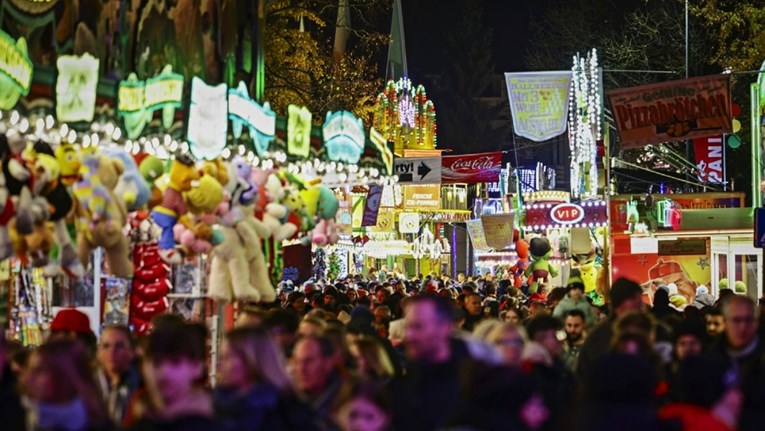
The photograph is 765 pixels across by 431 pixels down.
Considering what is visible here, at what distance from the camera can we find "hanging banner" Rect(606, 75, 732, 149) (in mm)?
24891

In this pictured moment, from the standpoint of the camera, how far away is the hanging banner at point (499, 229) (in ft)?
131

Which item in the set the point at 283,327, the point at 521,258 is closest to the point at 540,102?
the point at 521,258

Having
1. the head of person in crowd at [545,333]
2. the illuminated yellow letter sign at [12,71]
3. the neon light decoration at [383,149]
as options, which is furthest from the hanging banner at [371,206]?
the head of person in crowd at [545,333]

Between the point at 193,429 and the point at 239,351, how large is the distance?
96 cm

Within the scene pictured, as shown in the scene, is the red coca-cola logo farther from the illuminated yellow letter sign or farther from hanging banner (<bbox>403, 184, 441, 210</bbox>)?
the illuminated yellow letter sign

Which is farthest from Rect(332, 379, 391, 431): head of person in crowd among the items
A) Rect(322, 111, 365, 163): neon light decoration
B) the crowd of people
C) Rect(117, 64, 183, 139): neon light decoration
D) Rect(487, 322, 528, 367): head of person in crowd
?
Rect(322, 111, 365, 163): neon light decoration

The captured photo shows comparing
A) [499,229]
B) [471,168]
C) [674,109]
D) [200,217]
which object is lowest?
[200,217]

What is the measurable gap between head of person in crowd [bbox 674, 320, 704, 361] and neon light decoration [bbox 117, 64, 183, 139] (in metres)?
4.92

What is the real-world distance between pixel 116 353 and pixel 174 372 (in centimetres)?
285

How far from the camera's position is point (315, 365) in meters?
7.24

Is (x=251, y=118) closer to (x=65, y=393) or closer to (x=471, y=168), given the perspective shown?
(x=65, y=393)

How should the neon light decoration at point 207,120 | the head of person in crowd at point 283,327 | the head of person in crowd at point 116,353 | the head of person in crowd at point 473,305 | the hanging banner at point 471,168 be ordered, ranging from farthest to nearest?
the hanging banner at point 471,168 < the head of person in crowd at point 473,305 < the neon light decoration at point 207,120 < the head of person in crowd at point 283,327 < the head of person in crowd at point 116,353

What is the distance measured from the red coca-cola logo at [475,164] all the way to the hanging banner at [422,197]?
34.3 feet

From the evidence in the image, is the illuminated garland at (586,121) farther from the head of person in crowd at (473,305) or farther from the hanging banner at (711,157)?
the head of person in crowd at (473,305)
